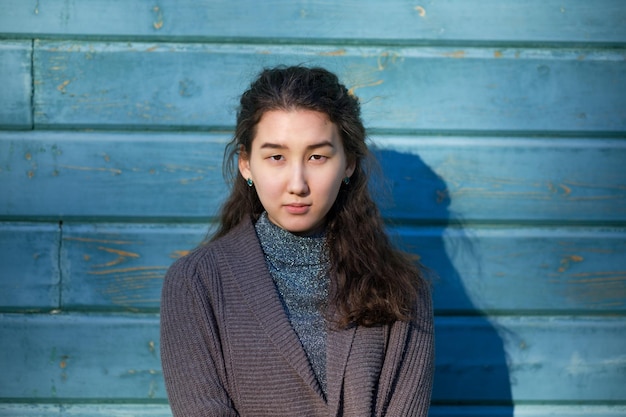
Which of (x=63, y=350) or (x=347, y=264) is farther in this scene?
(x=63, y=350)

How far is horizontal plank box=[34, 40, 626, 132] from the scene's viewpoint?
2.32 metres

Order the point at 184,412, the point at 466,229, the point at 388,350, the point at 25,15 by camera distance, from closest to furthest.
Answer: the point at 184,412 < the point at 388,350 < the point at 25,15 < the point at 466,229

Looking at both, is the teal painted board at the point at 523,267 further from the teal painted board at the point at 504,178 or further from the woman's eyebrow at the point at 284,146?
the woman's eyebrow at the point at 284,146

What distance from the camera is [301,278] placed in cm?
198

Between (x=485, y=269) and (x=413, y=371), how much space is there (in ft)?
2.02

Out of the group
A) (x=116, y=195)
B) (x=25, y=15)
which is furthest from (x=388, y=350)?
(x=25, y=15)

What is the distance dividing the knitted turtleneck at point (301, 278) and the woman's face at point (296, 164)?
92mm

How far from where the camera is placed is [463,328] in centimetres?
247

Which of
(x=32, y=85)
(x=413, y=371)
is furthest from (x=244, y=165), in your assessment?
(x=32, y=85)

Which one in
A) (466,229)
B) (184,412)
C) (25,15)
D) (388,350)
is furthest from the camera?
(466,229)

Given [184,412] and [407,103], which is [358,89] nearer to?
[407,103]

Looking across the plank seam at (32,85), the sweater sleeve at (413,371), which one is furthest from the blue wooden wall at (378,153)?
the sweater sleeve at (413,371)

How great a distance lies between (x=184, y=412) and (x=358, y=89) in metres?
1.14

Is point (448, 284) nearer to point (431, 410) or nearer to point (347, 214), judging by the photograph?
point (431, 410)
